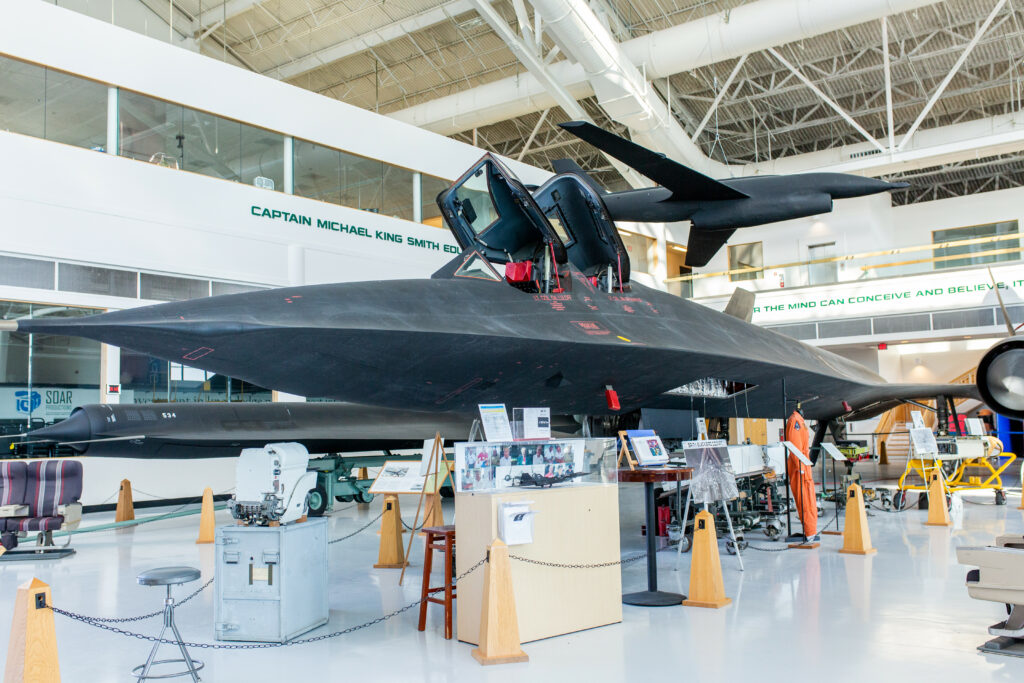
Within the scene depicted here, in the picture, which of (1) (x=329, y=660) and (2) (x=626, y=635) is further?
(2) (x=626, y=635)

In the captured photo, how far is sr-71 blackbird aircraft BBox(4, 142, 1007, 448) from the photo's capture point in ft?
15.4

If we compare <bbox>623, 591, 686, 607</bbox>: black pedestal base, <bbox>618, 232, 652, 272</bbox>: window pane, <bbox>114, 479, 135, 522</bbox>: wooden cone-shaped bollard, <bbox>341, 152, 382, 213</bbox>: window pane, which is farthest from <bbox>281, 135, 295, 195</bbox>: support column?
<bbox>618, 232, 652, 272</bbox>: window pane

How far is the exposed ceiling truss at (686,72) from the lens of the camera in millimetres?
16922

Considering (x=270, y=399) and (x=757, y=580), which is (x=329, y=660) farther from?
(x=270, y=399)

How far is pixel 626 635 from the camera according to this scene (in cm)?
480

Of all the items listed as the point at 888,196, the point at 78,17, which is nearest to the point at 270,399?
the point at 78,17

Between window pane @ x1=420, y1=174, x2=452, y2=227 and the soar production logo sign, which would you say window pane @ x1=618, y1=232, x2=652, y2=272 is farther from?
the soar production logo sign

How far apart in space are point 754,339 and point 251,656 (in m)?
6.89

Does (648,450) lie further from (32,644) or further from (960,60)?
(960,60)

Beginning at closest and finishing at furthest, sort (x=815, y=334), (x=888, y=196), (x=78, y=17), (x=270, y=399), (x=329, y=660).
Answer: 1. (x=329, y=660)
2. (x=78, y=17)
3. (x=270, y=399)
4. (x=815, y=334)
5. (x=888, y=196)

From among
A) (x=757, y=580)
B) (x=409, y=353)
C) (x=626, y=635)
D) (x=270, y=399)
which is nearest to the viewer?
(x=626, y=635)

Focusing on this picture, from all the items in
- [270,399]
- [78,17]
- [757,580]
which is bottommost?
[757,580]

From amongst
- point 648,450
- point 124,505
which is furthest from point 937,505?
point 124,505

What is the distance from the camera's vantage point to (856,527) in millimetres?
7719
